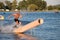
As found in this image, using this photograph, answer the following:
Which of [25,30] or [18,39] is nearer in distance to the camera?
[18,39]

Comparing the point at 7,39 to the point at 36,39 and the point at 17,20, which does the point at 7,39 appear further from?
the point at 17,20

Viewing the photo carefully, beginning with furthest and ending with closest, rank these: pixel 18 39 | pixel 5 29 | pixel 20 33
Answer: pixel 5 29 < pixel 20 33 < pixel 18 39

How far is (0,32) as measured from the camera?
792 inches

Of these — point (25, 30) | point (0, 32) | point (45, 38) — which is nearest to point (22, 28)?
point (25, 30)

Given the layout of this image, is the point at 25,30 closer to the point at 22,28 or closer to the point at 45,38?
the point at 22,28

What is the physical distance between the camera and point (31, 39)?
15836 mm

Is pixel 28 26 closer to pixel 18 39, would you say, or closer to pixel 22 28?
pixel 22 28

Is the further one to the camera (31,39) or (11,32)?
(11,32)

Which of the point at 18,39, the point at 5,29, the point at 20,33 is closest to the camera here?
the point at 18,39

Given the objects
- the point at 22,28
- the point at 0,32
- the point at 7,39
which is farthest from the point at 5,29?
the point at 7,39

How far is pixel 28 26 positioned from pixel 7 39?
3587 mm

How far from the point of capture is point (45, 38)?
53.7 ft

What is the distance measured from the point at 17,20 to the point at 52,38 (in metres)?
3.62

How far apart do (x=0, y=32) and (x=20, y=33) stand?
1.90 metres
